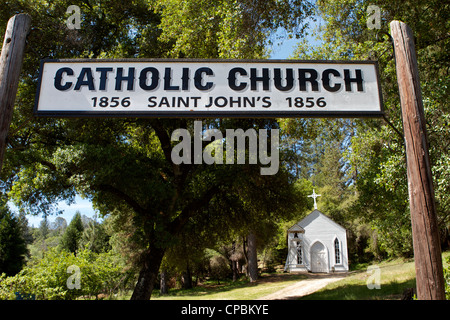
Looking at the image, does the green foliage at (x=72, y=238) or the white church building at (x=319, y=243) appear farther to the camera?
the green foliage at (x=72, y=238)

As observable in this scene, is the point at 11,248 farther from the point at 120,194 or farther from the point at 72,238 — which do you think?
the point at 120,194

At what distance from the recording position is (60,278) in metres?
12.3

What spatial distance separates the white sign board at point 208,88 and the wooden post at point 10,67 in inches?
8.5

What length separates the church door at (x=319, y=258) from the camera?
3131cm

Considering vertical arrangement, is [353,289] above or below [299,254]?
below

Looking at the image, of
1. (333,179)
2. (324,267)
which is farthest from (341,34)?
(333,179)

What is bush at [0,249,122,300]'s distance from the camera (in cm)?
1060

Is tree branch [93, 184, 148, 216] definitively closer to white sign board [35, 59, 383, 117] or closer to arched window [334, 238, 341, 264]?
white sign board [35, 59, 383, 117]

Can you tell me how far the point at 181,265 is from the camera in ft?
63.8

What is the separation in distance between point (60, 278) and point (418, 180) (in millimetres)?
12760

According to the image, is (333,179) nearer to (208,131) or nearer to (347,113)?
(208,131)

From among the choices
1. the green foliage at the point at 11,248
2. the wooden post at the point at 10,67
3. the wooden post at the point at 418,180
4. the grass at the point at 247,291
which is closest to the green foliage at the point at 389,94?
the wooden post at the point at 418,180

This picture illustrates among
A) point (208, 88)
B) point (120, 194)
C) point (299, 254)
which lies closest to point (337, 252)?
point (299, 254)

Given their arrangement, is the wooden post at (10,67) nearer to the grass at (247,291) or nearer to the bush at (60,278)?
the bush at (60,278)
